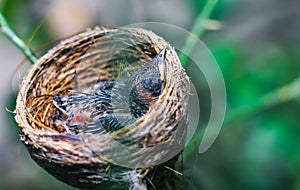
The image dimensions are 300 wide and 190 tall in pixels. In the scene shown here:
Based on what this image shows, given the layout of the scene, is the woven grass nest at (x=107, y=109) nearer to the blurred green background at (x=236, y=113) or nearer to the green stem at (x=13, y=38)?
the green stem at (x=13, y=38)

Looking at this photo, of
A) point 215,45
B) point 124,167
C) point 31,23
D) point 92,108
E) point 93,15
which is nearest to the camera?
point 124,167

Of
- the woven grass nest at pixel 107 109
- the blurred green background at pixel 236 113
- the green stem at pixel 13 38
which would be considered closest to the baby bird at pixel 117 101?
the woven grass nest at pixel 107 109

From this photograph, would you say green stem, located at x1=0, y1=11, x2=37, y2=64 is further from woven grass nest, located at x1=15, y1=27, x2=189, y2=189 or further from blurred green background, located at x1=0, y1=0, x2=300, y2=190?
blurred green background, located at x1=0, y1=0, x2=300, y2=190

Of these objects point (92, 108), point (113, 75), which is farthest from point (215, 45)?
point (92, 108)

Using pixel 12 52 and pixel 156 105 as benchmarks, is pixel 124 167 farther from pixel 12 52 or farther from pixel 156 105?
pixel 12 52

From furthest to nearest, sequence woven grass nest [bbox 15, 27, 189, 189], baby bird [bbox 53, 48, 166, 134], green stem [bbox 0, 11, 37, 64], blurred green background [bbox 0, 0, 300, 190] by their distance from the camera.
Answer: blurred green background [bbox 0, 0, 300, 190]
green stem [bbox 0, 11, 37, 64]
baby bird [bbox 53, 48, 166, 134]
woven grass nest [bbox 15, 27, 189, 189]

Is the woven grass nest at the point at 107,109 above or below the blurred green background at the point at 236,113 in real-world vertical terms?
above

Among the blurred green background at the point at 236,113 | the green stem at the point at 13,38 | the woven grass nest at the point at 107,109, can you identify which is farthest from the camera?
the blurred green background at the point at 236,113

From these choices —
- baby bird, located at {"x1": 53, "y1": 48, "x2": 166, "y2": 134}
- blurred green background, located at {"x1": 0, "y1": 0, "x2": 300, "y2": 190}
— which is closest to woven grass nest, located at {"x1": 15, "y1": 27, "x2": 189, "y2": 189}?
baby bird, located at {"x1": 53, "y1": 48, "x2": 166, "y2": 134}
